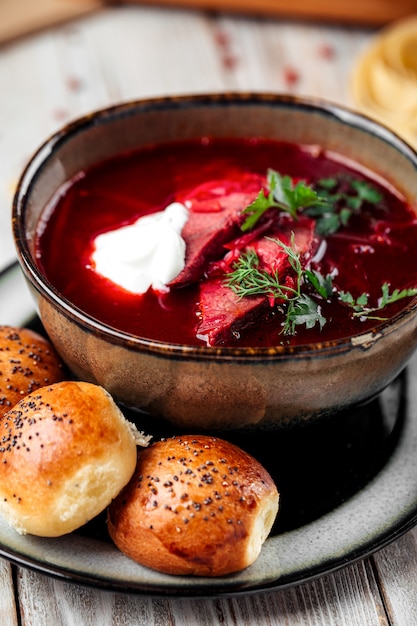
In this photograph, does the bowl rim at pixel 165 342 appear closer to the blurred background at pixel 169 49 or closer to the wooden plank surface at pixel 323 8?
the blurred background at pixel 169 49

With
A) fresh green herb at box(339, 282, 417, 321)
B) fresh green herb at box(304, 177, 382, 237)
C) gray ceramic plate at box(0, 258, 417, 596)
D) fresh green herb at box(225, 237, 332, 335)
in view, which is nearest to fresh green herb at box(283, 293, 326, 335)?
fresh green herb at box(225, 237, 332, 335)

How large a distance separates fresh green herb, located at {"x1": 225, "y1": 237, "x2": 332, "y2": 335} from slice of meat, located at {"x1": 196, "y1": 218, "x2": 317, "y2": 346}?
0.07ft

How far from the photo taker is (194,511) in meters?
2.22

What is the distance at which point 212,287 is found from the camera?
2711 millimetres

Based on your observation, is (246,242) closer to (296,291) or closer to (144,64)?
(296,291)

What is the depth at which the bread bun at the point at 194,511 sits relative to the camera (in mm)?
2207

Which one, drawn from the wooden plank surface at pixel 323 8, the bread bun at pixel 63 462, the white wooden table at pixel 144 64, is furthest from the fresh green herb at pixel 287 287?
the wooden plank surface at pixel 323 8

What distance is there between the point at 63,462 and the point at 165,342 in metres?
0.44

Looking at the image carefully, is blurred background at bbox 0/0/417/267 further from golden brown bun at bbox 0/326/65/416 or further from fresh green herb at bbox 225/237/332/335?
fresh green herb at bbox 225/237/332/335

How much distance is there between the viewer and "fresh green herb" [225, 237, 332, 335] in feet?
8.55

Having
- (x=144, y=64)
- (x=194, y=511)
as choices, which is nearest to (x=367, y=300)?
(x=194, y=511)

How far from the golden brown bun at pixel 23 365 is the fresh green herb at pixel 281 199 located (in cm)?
77

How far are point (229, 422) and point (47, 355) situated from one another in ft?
2.21

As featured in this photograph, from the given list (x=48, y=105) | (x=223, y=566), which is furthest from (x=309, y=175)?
(x=48, y=105)
